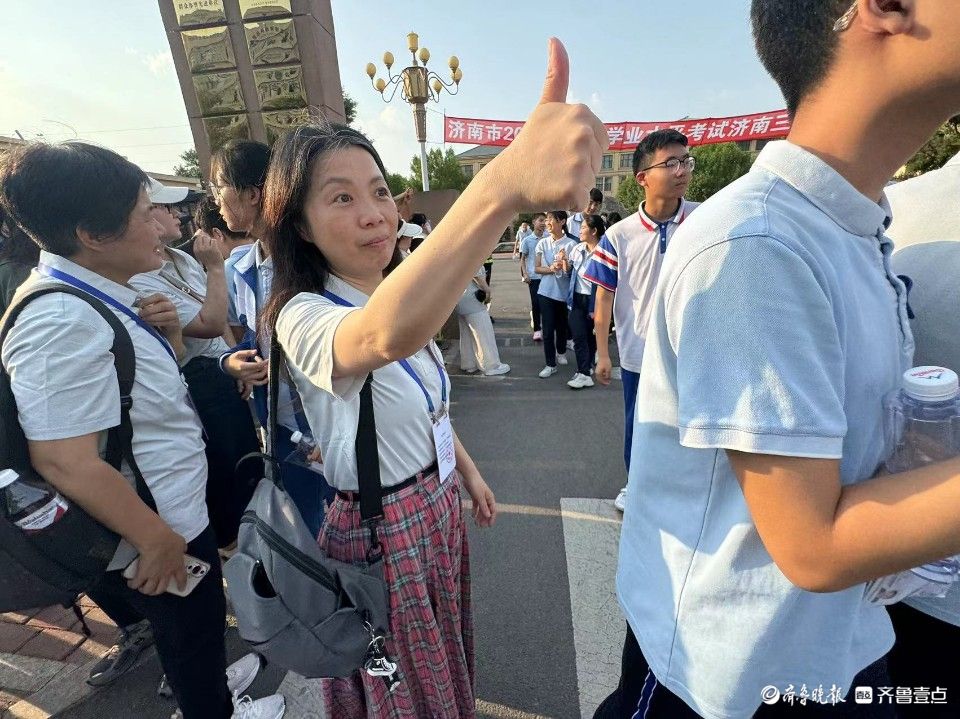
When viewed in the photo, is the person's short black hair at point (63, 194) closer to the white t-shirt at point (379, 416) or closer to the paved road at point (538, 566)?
the white t-shirt at point (379, 416)

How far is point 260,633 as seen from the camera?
1038 mm

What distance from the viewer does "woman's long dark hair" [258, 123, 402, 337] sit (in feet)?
3.63

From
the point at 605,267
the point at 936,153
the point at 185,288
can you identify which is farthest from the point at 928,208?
the point at 936,153

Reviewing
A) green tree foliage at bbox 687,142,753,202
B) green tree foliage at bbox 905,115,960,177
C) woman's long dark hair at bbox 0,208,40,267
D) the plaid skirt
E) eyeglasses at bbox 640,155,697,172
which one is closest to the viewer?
the plaid skirt

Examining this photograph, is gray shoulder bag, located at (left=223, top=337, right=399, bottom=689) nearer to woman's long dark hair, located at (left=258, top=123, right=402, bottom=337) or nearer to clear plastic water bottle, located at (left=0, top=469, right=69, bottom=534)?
woman's long dark hair, located at (left=258, top=123, right=402, bottom=337)

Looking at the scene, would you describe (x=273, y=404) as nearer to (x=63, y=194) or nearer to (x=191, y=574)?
(x=191, y=574)

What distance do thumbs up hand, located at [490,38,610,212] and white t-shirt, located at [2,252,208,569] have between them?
1.20 m

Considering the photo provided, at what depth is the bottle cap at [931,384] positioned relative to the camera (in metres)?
0.67

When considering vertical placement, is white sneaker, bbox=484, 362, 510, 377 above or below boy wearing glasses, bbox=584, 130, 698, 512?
below

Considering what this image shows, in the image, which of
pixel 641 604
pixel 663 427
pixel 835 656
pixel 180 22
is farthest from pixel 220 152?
pixel 180 22

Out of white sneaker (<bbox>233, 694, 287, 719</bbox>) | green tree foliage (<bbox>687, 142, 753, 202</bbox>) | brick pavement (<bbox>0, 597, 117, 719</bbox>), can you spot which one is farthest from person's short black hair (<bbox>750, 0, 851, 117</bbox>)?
green tree foliage (<bbox>687, 142, 753, 202</bbox>)

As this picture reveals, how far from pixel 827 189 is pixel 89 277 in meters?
1.75

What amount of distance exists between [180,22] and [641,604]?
6871 millimetres

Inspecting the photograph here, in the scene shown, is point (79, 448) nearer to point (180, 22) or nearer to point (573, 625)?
point (573, 625)
